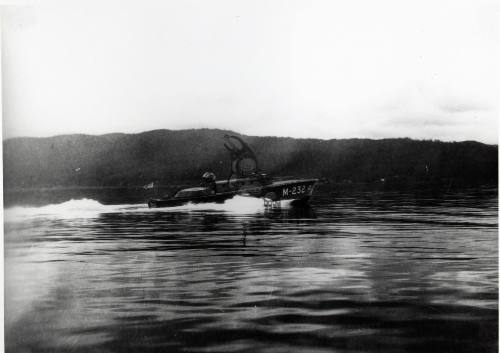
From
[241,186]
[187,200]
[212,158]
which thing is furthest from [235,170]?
[187,200]

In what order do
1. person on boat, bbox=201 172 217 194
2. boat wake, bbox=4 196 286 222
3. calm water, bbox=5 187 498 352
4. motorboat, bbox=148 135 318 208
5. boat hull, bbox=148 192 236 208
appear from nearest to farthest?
calm water, bbox=5 187 498 352 < boat wake, bbox=4 196 286 222 < motorboat, bbox=148 135 318 208 < person on boat, bbox=201 172 217 194 < boat hull, bbox=148 192 236 208

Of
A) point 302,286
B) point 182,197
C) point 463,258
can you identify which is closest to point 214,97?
point 302,286

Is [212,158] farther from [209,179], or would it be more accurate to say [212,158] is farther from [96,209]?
[96,209]

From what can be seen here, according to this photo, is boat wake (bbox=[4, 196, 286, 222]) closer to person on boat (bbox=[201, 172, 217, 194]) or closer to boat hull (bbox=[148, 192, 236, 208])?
boat hull (bbox=[148, 192, 236, 208])

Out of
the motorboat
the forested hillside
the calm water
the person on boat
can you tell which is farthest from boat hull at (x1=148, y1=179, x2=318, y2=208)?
the calm water

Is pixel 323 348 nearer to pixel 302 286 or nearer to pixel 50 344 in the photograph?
pixel 302 286

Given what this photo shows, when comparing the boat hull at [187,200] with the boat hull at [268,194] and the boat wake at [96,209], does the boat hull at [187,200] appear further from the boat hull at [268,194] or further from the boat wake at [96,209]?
the boat wake at [96,209]
